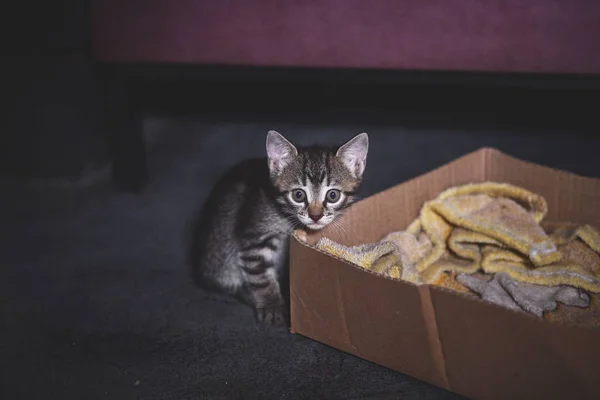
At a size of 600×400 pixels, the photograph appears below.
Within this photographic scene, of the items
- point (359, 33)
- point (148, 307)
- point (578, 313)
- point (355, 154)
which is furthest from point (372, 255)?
point (359, 33)

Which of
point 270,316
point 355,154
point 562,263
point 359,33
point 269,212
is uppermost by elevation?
point 359,33

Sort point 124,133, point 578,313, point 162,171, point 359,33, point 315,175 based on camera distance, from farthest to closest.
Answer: point 162,171
point 124,133
point 359,33
point 315,175
point 578,313

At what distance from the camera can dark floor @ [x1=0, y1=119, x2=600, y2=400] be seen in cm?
144

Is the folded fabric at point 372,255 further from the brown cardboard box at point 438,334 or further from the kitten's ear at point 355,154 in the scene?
the kitten's ear at point 355,154

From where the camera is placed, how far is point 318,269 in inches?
55.9

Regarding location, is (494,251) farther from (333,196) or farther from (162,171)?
(162,171)

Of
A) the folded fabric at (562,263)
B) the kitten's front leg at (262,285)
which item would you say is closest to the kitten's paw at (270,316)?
the kitten's front leg at (262,285)

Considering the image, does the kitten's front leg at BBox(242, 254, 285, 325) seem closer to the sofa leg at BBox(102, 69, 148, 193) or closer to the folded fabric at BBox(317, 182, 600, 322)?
the folded fabric at BBox(317, 182, 600, 322)

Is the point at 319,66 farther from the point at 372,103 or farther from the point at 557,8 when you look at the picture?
the point at 372,103

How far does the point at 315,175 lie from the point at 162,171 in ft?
3.85

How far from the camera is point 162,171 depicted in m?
2.69

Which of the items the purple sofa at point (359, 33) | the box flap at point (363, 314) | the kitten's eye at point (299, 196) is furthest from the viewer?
the purple sofa at point (359, 33)

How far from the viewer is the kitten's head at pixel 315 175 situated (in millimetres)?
1646

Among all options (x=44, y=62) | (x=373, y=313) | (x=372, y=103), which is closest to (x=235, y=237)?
(x=373, y=313)
